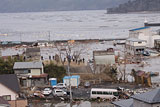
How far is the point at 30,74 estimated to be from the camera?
9648mm

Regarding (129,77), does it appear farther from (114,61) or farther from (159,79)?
(114,61)

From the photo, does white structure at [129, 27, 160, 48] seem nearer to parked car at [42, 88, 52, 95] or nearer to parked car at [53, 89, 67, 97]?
parked car at [42, 88, 52, 95]

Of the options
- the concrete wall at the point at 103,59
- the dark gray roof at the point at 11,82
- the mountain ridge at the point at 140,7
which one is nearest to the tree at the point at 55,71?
the concrete wall at the point at 103,59

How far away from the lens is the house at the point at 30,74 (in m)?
9.52

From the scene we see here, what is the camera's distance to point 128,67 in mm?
12586

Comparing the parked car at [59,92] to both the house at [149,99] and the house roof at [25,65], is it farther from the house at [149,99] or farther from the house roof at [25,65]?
the house at [149,99]

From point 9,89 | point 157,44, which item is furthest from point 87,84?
point 157,44

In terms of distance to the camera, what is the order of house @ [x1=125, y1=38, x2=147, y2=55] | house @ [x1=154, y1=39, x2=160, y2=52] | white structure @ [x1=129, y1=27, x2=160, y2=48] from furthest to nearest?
white structure @ [x1=129, y1=27, x2=160, y2=48] < house @ [x1=154, y1=39, x2=160, y2=52] < house @ [x1=125, y1=38, x2=147, y2=55]

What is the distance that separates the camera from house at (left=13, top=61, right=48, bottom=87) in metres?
9.52

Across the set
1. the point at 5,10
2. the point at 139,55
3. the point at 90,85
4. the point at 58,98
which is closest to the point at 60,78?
the point at 90,85

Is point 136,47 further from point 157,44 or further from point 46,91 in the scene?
point 46,91

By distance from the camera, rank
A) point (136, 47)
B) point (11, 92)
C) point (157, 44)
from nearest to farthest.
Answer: point (11, 92) → point (136, 47) → point (157, 44)

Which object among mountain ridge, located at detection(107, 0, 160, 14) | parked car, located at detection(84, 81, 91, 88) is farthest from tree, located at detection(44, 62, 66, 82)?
mountain ridge, located at detection(107, 0, 160, 14)

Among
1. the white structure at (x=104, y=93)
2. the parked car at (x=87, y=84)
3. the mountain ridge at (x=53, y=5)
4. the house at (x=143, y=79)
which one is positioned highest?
the mountain ridge at (x=53, y=5)
